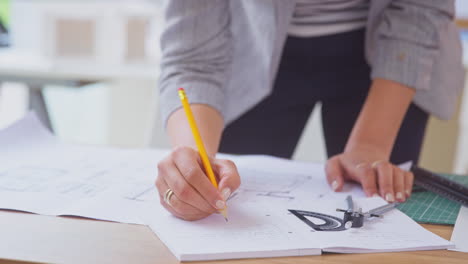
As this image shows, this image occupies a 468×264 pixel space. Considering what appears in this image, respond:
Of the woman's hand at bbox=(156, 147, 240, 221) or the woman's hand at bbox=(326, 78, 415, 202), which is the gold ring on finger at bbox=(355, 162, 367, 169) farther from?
the woman's hand at bbox=(156, 147, 240, 221)

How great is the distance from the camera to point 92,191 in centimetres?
70

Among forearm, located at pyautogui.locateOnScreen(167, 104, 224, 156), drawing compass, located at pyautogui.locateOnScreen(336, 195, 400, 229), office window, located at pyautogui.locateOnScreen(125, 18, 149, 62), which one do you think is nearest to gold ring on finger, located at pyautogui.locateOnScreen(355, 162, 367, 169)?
drawing compass, located at pyautogui.locateOnScreen(336, 195, 400, 229)

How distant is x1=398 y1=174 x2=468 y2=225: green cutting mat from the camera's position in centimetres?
65

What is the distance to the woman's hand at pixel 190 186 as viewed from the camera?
0.59 meters

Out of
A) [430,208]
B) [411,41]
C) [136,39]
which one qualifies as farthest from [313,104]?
[136,39]

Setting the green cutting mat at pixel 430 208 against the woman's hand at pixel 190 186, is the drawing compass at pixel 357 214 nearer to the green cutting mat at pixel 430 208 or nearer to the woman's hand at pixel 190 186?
the green cutting mat at pixel 430 208

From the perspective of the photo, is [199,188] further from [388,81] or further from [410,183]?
[388,81]

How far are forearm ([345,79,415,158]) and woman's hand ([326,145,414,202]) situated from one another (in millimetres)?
56

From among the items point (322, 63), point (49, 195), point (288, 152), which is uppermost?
point (322, 63)

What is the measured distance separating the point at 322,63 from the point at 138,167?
475 mm

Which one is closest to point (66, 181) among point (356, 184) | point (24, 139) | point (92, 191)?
point (92, 191)

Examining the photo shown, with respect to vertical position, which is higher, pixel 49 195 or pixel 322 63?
pixel 322 63

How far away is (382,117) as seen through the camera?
907 millimetres

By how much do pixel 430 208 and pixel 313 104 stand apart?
509 mm
